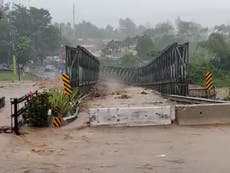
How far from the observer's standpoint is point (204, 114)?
17.2 m

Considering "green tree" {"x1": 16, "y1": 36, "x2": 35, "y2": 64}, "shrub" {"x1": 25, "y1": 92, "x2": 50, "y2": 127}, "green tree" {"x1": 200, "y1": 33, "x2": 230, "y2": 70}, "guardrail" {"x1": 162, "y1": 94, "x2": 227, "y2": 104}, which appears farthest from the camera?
"green tree" {"x1": 16, "y1": 36, "x2": 35, "y2": 64}

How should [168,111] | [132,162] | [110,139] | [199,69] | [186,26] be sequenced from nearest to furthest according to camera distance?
1. [132,162]
2. [110,139]
3. [168,111]
4. [199,69]
5. [186,26]

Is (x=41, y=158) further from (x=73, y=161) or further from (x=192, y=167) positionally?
(x=192, y=167)

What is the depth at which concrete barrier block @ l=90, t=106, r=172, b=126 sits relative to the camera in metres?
17.1

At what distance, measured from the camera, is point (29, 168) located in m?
11.0

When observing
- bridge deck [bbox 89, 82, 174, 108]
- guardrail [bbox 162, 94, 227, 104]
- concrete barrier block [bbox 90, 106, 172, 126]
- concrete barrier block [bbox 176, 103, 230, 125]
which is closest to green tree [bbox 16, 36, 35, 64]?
bridge deck [bbox 89, 82, 174, 108]

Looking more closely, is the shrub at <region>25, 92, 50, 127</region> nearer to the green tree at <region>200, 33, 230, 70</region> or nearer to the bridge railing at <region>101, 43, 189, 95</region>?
the bridge railing at <region>101, 43, 189, 95</region>

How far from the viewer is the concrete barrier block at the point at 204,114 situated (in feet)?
56.0

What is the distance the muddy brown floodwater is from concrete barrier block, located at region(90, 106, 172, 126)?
35 centimetres

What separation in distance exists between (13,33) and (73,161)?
406ft

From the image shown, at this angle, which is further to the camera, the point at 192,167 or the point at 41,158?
the point at 41,158

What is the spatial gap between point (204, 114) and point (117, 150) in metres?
4.79

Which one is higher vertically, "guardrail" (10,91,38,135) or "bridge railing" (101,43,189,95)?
"bridge railing" (101,43,189,95)

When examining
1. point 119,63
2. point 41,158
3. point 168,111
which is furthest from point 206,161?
point 119,63
